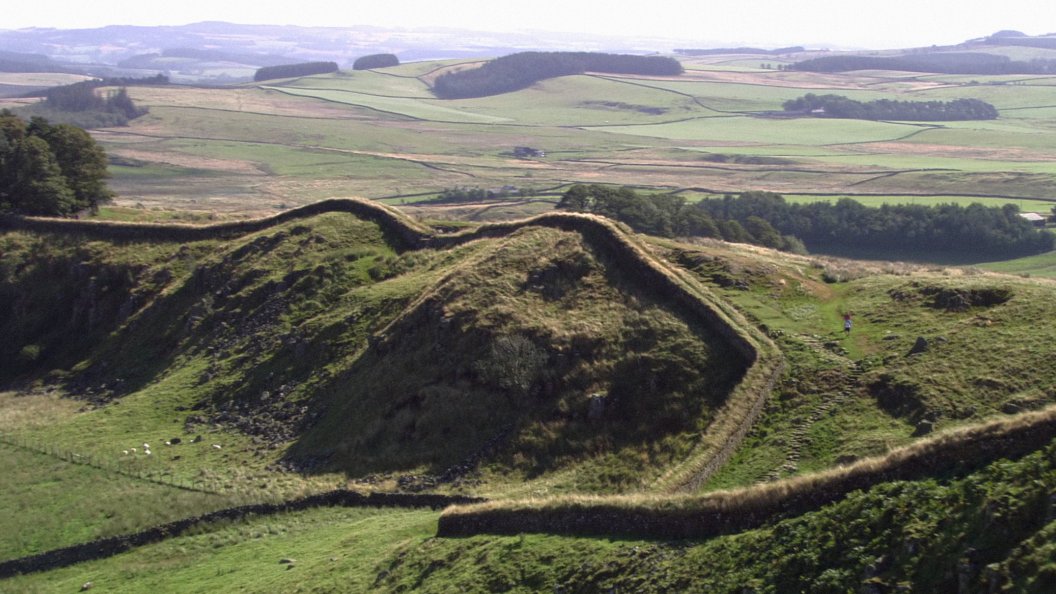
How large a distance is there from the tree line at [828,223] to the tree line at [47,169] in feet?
129

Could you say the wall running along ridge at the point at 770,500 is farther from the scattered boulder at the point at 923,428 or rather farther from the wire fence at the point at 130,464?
the wire fence at the point at 130,464

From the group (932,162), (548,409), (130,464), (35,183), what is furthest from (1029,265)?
(35,183)

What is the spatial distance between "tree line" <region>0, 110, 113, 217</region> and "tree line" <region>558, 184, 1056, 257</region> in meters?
39.4

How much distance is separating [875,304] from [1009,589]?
24.9 metres

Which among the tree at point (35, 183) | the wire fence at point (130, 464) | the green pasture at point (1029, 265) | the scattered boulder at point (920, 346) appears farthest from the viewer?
the green pasture at point (1029, 265)

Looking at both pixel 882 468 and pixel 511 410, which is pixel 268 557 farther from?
pixel 882 468

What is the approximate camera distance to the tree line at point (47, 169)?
67.4 m

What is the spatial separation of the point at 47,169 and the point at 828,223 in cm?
7957

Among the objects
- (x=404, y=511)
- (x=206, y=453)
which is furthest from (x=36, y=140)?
(x=404, y=511)

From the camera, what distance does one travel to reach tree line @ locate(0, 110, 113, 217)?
2655 inches

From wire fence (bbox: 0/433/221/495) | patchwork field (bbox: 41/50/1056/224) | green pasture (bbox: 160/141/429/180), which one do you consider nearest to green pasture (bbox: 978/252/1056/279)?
patchwork field (bbox: 41/50/1056/224)

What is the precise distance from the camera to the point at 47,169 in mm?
68500

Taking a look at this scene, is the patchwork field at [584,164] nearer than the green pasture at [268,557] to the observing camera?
No

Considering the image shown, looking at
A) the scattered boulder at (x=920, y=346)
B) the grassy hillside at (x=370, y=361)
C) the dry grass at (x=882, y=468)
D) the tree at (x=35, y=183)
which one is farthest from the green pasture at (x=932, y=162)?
the dry grass at (x=882, y=468)
